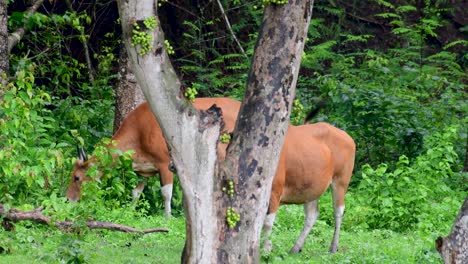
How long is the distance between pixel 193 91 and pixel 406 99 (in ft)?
26.7

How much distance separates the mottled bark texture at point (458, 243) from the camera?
7348 millimetres

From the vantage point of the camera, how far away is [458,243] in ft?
24.2

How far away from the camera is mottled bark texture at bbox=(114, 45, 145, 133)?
12820mm

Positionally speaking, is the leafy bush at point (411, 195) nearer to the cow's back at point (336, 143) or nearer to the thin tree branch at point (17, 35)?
the cow's back at point (336, 143)

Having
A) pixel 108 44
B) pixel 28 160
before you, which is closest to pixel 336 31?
pixel 108 44

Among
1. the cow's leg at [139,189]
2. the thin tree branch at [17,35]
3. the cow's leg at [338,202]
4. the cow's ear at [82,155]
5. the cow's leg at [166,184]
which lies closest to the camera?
the cow's leg at [338,202]

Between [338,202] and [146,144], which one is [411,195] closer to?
[338,202]

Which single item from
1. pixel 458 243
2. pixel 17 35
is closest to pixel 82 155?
pixel 17 35

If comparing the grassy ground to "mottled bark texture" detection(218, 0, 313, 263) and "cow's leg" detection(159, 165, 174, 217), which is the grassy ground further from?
"mottled bark texture" detection(218, 0, 313, 263)

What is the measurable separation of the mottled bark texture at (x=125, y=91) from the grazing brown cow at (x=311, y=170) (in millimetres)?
3086

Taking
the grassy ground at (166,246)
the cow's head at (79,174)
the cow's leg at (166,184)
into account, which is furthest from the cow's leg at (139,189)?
the grassy ground at (166,246)

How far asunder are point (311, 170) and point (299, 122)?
15.2 ft

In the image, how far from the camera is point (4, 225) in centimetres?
918

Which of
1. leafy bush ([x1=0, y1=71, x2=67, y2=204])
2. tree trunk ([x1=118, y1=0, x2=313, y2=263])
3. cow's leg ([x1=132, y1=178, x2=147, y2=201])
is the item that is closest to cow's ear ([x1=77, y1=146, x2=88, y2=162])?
cow's leg ([x1=132, y1=178, x2=147, y2=201])
